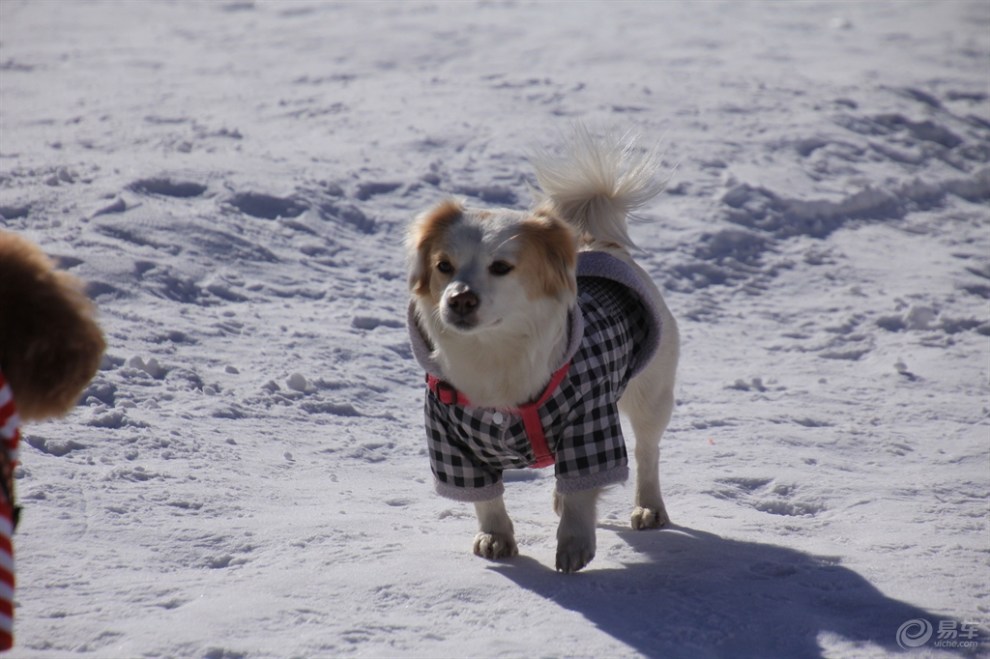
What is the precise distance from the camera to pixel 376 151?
7527mm

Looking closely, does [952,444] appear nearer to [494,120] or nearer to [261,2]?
[494,120]

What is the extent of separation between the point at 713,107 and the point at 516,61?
1890 millimetres

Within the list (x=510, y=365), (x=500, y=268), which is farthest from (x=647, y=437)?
(x=500, y=268)

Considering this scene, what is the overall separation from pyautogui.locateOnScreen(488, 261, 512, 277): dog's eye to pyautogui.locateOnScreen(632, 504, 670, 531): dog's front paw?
1058 millimetres

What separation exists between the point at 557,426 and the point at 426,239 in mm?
652

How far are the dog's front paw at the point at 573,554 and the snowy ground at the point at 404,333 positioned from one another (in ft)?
0.15

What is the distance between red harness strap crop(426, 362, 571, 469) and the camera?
2.96m

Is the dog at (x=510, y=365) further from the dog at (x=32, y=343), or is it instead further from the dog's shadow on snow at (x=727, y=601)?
the dog at (x=32, y=343)

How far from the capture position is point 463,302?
2.85m

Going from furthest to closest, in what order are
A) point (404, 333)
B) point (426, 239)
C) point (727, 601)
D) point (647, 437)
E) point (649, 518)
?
point (404, 333)
point (647, 437)
point (649, 518)
point (426, 239)
point (727, 601)

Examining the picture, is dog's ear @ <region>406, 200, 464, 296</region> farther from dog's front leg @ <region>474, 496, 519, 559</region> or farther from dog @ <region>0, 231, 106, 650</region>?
dog @ <region>0, 231, 106, 650</region>

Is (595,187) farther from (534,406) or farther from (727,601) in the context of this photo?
(727,601)

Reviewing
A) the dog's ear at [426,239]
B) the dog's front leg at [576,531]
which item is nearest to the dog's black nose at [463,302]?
the dog's ear at [426,239]

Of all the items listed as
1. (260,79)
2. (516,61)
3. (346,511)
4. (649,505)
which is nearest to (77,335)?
(346,511)
